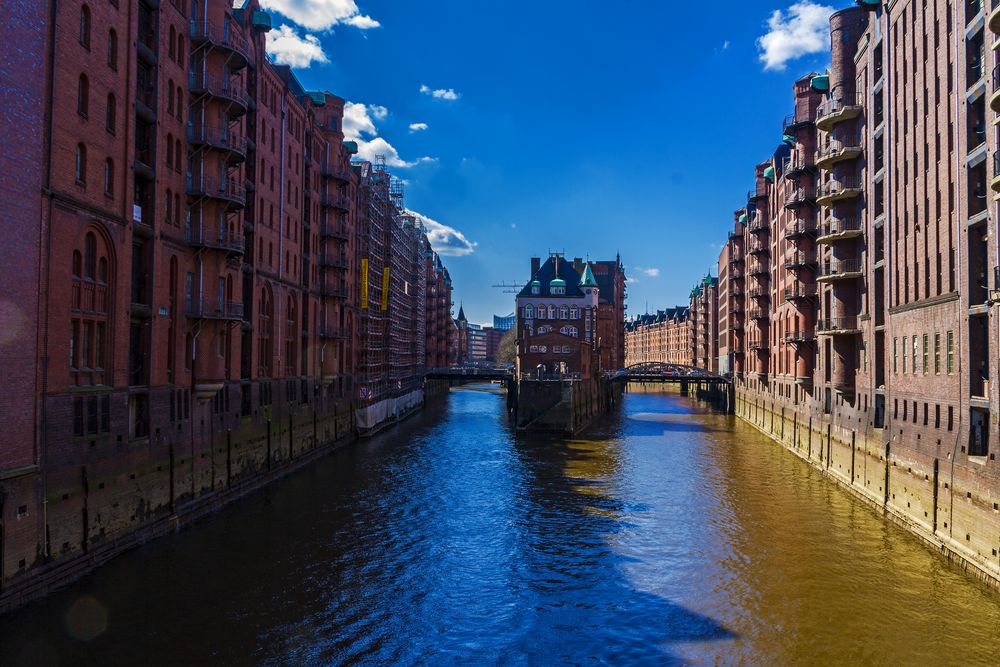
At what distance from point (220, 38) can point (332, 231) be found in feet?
84.9

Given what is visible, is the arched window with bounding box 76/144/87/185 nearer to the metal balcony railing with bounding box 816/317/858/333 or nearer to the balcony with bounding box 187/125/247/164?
the balcony with bounding box 187/125/247/164

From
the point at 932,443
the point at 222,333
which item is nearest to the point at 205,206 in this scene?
the point at 222,333

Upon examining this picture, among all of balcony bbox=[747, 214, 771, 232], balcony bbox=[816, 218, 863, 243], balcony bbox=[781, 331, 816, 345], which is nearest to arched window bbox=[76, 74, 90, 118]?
balcony bbox=[816, 218, 863, 243]

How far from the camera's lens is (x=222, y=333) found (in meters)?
36.8

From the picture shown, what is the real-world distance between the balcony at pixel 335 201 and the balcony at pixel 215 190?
22929mm

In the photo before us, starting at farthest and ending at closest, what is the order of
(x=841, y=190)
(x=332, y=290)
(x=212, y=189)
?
(x=332, y=290), (x=841, y=190), (x=212, y=189)

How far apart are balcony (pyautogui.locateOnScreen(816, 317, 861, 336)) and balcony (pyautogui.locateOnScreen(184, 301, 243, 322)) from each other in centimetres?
3728

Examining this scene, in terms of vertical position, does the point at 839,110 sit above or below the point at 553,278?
above

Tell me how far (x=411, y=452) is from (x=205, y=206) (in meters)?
28.6

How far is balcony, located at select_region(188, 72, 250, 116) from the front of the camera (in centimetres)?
3419

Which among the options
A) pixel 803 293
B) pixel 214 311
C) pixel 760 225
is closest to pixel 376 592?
pixel 214 311

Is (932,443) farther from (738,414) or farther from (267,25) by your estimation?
(738,414)

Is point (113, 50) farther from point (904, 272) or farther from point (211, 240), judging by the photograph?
point (904, 272)

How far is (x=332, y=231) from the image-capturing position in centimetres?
6047
